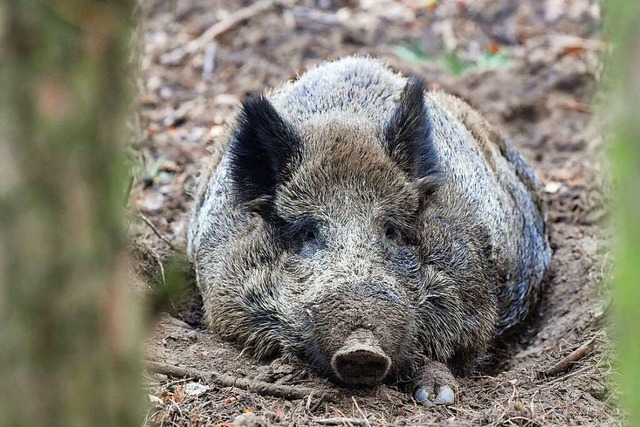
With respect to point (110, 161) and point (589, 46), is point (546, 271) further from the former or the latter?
point (110, 161)

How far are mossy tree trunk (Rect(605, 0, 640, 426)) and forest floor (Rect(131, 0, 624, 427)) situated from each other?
9.46 ft

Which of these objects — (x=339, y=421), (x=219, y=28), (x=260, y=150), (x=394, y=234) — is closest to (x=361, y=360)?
(x=339, y=421)

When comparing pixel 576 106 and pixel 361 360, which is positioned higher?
pixel 576 106

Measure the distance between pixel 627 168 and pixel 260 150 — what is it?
4.50 metres

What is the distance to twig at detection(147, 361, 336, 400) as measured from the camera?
551cm

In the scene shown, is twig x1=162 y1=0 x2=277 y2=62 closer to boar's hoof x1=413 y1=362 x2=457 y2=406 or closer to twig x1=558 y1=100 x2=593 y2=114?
twig x1=558 y1=100 x2=593 y2=114

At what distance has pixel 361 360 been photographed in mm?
5145

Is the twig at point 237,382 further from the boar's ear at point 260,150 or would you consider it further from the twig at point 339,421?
the boar's ear at point 260,150

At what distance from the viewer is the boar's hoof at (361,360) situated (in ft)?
16.7

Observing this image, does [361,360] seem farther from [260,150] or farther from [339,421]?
[260,150]

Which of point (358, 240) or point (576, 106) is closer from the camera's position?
point (358, 240)

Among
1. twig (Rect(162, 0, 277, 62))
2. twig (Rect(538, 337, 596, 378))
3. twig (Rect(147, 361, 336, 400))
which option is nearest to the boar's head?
twig (Rect(147, 361, 336, 400))

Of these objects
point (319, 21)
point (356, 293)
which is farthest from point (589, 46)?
point (356, 293)

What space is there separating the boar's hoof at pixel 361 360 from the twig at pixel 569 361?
55.3 inches
